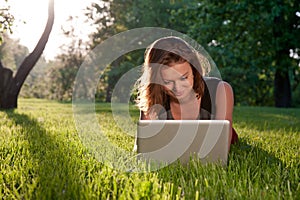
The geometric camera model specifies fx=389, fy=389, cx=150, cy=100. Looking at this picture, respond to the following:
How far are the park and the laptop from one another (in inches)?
3.6

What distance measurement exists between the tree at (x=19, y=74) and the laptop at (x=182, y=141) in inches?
309

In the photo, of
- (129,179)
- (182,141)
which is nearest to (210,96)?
(182,141)

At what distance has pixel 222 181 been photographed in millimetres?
1990

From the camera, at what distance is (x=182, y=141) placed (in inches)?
94.8

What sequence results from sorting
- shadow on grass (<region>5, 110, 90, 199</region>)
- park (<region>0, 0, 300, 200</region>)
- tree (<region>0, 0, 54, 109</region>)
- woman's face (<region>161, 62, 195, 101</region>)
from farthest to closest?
1. tree (<region>0, 0, 54, 109</region>)
2. woman's face (<region>161, 62, 195, 101</region>)
3. park (<region>0, 0, 300, 200</region>)
4. shadow on grass (<region>5, 110, 90, 199</region>)

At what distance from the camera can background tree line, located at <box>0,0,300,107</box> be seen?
11266 millimetres

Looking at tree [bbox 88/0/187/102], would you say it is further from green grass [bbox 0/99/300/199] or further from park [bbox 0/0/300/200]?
green grass [bbox 0/99/300/199]

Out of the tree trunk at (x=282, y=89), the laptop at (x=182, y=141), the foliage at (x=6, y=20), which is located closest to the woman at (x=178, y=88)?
the laptop at (x=182, y=141)

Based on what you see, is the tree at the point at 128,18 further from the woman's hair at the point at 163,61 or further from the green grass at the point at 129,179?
the green grass at the point at 129,179

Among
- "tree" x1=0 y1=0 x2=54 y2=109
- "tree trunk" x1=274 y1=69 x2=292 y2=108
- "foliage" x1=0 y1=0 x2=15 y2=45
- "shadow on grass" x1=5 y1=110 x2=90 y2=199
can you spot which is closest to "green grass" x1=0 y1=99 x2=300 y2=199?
"shadow on grass" x1=5 y1=110 x2=90 y2=199

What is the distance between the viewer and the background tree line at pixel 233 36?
1127 cm

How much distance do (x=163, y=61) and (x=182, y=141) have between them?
88 centimetres

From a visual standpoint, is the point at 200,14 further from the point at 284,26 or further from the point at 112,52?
the point at 112,52

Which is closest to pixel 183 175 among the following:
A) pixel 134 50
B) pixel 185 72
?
pixel 185 72
